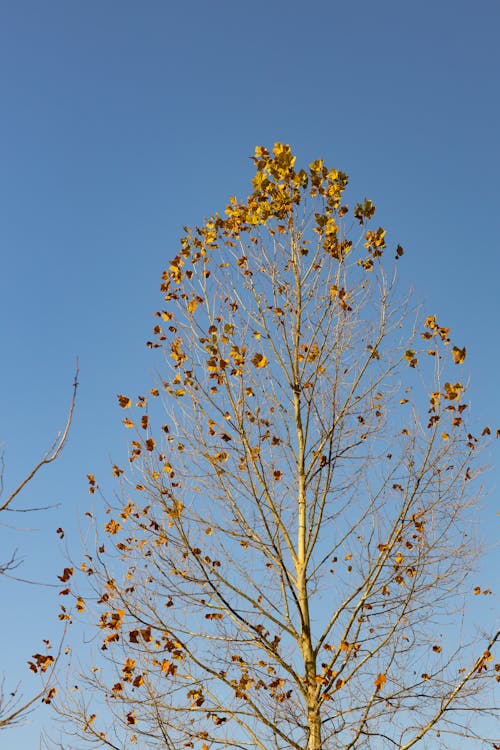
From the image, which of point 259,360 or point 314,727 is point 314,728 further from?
point 259,360

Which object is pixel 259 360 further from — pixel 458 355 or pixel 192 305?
pixel 458 355

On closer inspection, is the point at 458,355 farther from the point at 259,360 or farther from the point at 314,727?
the point at 314,727

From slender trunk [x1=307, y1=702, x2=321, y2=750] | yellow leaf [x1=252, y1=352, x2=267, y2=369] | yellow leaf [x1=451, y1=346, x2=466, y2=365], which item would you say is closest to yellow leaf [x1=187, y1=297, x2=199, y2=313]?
yellow leaf [x1=252, y1=352, x2=267, y2=369]

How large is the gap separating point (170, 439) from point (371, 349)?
88.9 inches

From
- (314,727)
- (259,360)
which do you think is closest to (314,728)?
(314,727)

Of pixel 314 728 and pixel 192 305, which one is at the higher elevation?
pixel 192 305

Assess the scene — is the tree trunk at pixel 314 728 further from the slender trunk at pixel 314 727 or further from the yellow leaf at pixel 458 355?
the yellow leaf at pixel 458 355

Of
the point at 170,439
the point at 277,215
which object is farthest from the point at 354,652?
the point at 277,215

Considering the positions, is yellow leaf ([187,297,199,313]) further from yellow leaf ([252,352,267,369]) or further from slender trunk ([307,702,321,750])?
slender trunk ([307,702,321,750])

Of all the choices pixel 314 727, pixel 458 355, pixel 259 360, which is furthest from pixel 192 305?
pixel 314 727

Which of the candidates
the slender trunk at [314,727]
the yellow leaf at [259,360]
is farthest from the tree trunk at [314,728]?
the yellow leaf at [259,360]

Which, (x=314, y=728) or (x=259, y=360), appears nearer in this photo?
(x=314, y=728)

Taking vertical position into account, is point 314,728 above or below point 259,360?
below

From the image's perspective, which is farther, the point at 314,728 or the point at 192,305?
the point at 192,305
